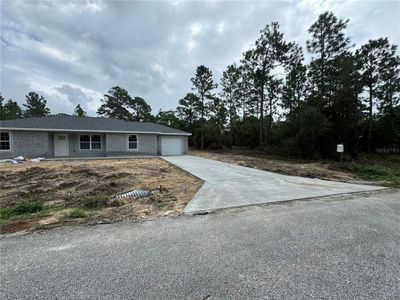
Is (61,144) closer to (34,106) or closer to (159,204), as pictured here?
(159,204)

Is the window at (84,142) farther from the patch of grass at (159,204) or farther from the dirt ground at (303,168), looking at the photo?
the patch of grass at (159,204)

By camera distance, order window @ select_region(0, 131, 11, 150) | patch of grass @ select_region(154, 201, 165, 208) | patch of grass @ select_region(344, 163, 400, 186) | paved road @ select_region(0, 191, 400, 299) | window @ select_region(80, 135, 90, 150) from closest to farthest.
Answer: paved road @ select_region(0, 191, 400, 299)
patch of grass @ select_region(154, 201, 165, 208)
patch of grass @ select_region(344, 163, 400, 186)
window @ select_region(0, 131, 11, 150)
window @ select_region(80, 135, 90, 150)

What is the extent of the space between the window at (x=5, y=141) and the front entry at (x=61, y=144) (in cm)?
275

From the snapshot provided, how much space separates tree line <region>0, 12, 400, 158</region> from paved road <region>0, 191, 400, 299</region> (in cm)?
1481

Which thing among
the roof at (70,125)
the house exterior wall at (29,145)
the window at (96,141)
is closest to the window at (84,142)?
the window at (96,141)

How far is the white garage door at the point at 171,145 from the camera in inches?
815

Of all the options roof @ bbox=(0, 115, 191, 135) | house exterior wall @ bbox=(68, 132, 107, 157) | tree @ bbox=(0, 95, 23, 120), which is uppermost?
tree @ bbox=(0, 95, 23, 120)

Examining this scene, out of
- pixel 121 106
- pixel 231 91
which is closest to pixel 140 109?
pixel 121 106

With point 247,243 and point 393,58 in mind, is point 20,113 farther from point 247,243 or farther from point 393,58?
point 393,58

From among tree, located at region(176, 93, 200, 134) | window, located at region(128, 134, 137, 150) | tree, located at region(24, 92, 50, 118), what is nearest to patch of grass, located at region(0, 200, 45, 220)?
window, located at region(128, 134, 137, 150)

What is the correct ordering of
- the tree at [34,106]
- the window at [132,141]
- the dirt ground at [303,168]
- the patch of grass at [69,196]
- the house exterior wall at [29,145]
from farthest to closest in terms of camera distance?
1. the tree at [34,106]
2. the window at [132,141]
3. the house exterior wall at [29,145]
4. the dirt ground at [303,168]
5. the patch of grass at [69,196]

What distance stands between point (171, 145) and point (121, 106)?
90.8ft

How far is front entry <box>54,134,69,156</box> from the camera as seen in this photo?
16.8 meters

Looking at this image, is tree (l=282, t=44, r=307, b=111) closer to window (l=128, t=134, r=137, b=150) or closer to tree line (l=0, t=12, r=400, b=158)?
tree line (l=0, t=12, r=400, b=158)
